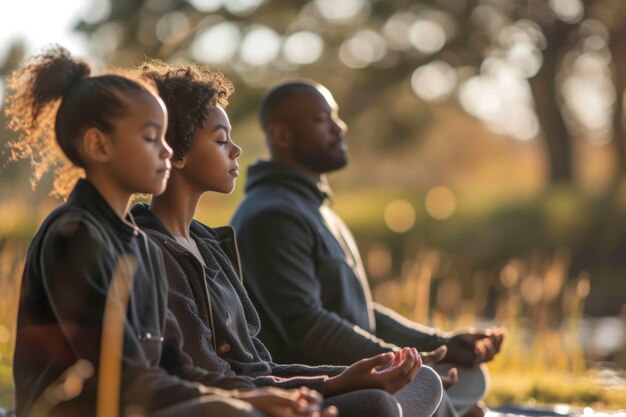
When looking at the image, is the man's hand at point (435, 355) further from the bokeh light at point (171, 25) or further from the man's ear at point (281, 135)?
the bokeh light at point (171, 25)

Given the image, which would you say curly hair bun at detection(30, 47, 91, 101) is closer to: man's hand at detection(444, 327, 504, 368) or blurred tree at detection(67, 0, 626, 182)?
man's hand at detection(444, 327, 504, 368)

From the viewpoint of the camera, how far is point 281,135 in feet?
15.2

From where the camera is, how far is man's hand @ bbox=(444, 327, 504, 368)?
431 cm

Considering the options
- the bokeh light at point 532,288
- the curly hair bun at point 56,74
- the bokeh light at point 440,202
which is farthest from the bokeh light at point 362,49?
the curly hair bun at point 56,74

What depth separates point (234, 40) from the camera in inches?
607

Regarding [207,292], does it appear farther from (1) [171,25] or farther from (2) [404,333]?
(1) [171,25]

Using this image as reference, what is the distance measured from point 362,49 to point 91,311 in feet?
44.5

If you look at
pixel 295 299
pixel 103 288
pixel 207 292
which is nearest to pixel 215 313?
pixel 207 292

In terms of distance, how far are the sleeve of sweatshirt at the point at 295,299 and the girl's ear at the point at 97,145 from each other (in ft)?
5.30

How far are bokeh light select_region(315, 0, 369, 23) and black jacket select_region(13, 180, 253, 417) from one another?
43.3 ft

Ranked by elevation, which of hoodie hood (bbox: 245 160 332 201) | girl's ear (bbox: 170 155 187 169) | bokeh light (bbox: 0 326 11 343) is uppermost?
hoodie hood (bbox: 245 160 332 201)

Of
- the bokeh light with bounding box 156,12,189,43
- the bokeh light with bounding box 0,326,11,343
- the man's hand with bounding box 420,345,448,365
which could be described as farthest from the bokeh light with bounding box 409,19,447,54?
the man's hand with bounding box 420,345,448,365

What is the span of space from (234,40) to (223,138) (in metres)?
12.3

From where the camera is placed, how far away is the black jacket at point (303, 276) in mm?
4191
